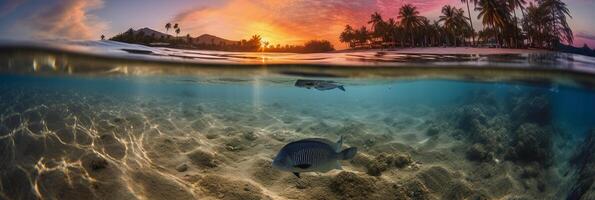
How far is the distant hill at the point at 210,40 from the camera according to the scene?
1007 cm

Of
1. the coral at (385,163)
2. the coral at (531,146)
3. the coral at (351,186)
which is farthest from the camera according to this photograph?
the coral at (531,146)

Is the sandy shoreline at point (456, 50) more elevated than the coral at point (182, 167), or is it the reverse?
the sandy shoreline at point (456, 50)

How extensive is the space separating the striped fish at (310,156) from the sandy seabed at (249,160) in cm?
368

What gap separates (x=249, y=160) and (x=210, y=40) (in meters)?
4.00

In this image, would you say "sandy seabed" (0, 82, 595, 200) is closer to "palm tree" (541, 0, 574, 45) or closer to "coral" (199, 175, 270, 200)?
"coral" (199, 175, 270, 200)

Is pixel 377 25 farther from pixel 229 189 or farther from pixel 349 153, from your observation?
pixel 349 153

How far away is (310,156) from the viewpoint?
4109 mm

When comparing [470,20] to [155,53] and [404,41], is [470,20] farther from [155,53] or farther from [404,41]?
[155,53]

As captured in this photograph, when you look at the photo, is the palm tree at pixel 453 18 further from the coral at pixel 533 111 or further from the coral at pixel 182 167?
the coral at pixel 182 167

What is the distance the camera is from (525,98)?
16.0m

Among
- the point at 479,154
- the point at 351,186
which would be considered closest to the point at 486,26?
the point at 479,154

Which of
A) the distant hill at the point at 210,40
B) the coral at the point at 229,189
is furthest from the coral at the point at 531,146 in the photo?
the distant hill at the point at 210,40

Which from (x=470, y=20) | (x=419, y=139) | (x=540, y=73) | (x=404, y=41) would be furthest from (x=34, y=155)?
(x=540, y=73)

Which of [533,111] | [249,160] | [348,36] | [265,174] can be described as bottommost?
[265,174]
